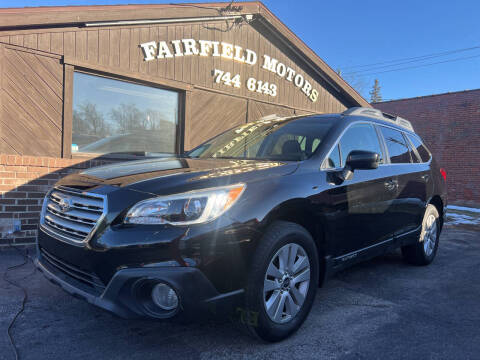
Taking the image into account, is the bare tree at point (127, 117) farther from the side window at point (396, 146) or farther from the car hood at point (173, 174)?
the side window at point (396, 146)

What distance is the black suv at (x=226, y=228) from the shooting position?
7.04ft

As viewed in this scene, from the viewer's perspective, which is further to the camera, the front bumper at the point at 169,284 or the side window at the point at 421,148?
the side window at the point at 421,148

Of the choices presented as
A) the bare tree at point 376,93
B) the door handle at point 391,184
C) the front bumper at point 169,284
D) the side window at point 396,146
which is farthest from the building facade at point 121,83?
the bare tree at point 376,93

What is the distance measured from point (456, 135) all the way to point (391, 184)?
13845 mm

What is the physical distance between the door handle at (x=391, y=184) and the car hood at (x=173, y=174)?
4.43ft

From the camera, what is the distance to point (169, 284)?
2.10 metres

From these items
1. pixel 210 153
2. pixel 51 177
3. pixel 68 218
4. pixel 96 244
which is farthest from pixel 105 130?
pixel 96 244

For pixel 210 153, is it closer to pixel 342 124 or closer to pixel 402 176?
pixel 342 124

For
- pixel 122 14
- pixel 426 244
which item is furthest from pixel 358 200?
pixel 122 14

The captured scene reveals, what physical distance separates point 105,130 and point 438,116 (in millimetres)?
14562

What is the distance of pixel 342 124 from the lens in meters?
3.42

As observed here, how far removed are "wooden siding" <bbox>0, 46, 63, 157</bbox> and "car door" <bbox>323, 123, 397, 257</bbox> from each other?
4.43 m

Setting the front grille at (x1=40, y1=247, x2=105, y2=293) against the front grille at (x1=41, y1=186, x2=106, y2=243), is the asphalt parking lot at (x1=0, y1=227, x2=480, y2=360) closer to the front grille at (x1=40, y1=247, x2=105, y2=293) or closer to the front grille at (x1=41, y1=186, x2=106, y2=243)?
the front grille at (x1=40, y1=247, x2=105, y2=293)

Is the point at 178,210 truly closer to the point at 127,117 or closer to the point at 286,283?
the point at 286,283
